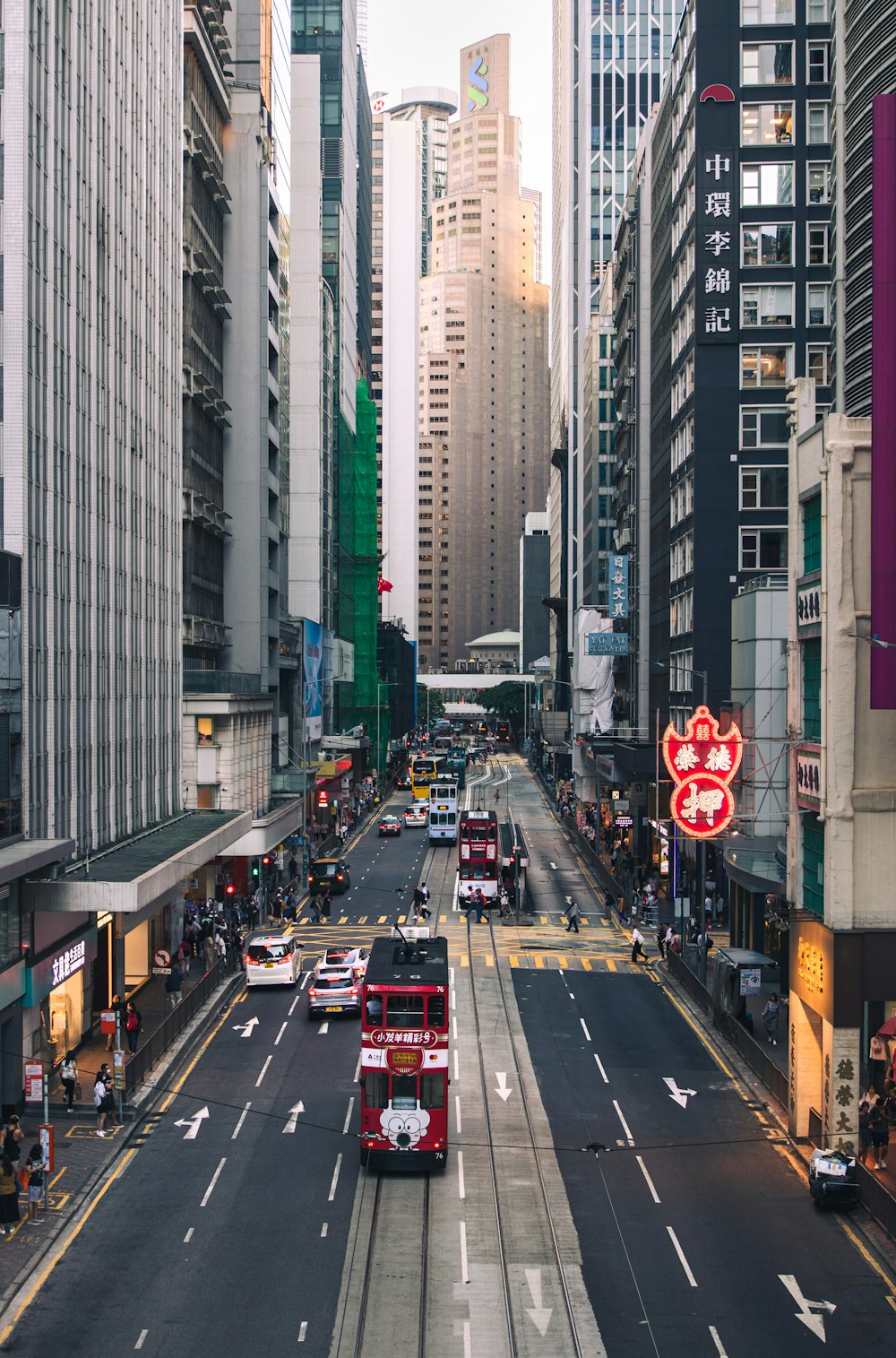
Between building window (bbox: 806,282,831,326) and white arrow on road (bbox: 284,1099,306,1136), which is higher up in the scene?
building window (bbox: 806,282,831,326)

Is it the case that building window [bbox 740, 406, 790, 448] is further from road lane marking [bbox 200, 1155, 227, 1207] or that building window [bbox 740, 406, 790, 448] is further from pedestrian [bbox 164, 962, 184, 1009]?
road lane marking [bbox 200, 1155, 227, 1207]

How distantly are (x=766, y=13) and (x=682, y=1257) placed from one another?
5704cm

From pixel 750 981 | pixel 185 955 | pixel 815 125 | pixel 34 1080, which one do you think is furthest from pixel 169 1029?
pixel 815 125

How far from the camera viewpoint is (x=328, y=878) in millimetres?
71125

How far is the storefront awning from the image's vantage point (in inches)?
1356

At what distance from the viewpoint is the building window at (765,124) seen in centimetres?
6431

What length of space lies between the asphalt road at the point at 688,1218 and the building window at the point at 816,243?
37.3 metres

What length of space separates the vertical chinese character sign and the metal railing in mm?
14521

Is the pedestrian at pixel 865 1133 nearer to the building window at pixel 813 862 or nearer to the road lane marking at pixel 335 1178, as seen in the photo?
the building window at pixel 813 862

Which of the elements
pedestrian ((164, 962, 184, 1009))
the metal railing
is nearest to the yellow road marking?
the metal railing

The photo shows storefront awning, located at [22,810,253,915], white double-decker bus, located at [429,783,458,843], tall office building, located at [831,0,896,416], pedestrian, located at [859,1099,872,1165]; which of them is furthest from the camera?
white double-decker bus, located at [429,783,458,843]

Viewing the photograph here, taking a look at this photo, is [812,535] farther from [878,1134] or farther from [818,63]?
[818,63]

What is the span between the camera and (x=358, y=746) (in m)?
122

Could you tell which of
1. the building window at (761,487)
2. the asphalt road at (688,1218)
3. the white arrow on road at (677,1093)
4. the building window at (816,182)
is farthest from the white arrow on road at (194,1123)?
the building window at (816,182)
